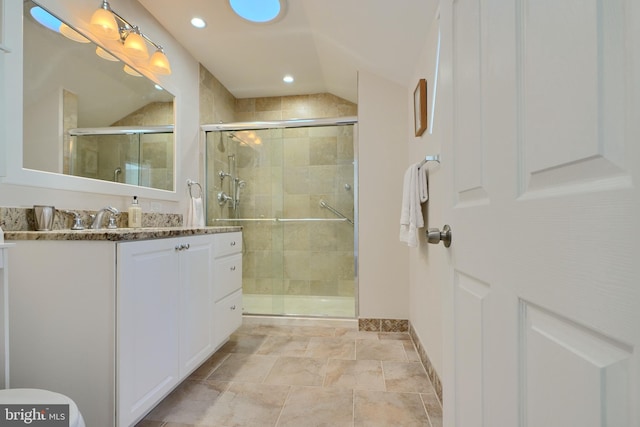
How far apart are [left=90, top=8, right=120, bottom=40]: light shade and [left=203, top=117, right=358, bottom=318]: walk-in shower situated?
3.98ft

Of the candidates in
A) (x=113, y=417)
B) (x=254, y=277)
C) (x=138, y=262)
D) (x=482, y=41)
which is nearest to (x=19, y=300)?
(x=138, y=262)

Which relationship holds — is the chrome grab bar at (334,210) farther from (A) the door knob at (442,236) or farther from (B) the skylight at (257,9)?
(A) the door knob at (442,236)

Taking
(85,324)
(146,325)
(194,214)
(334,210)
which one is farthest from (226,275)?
(334,210)

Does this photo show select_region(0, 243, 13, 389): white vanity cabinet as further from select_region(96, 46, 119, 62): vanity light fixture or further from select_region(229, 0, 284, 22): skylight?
select_region(229, 0, 284, 22): skylight

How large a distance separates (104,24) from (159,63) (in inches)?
15.7

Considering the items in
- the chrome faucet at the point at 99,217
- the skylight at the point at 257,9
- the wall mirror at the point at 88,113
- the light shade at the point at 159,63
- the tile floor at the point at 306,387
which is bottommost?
the tile floor at the point at 306,387

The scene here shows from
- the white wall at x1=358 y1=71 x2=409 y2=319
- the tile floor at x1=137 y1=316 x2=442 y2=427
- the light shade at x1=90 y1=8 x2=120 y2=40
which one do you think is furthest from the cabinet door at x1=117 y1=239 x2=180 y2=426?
the white wall at x1=358 y1=71 x2=409 y2=319

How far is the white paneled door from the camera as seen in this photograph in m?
0.30

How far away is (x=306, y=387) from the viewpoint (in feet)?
5.52

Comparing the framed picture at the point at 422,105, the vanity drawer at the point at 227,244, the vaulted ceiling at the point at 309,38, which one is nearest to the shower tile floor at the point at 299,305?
the vanity drawer at the point at 227,244

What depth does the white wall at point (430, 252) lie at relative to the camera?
162cm

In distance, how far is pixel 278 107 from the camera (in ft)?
11.8

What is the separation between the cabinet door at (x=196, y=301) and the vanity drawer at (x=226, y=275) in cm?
7

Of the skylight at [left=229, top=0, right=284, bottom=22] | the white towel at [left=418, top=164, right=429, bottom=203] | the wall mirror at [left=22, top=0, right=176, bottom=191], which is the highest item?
the skylight at [left=229, top=0, right=284, bottom=22]
